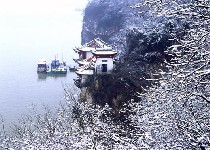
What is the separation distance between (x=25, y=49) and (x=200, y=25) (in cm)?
7235

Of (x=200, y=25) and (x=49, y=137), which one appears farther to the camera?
(x=49, y=137)

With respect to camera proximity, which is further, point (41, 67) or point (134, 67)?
point (41, 67)

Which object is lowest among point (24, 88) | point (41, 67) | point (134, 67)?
point (24, 88)

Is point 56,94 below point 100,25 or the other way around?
below

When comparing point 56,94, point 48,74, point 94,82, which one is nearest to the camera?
point 94,82

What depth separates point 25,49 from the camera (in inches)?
2918

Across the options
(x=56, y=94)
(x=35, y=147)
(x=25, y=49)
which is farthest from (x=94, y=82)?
(x=25, y=49)

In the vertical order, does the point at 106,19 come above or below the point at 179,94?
above

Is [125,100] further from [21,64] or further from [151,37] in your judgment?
[21,64]

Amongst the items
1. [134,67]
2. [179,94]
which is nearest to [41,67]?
[134,67]

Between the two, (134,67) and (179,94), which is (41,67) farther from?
(179,94)

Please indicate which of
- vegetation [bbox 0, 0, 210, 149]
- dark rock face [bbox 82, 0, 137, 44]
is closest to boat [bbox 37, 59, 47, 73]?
dark rock face [bbox 82, 0, 137, 44]

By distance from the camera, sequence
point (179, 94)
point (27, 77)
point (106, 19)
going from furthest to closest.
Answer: point (106, 19) < point (27, 77) < point (179, 94)

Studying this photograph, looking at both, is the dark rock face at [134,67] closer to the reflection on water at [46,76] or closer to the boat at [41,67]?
the reflection on water at [46,76]
